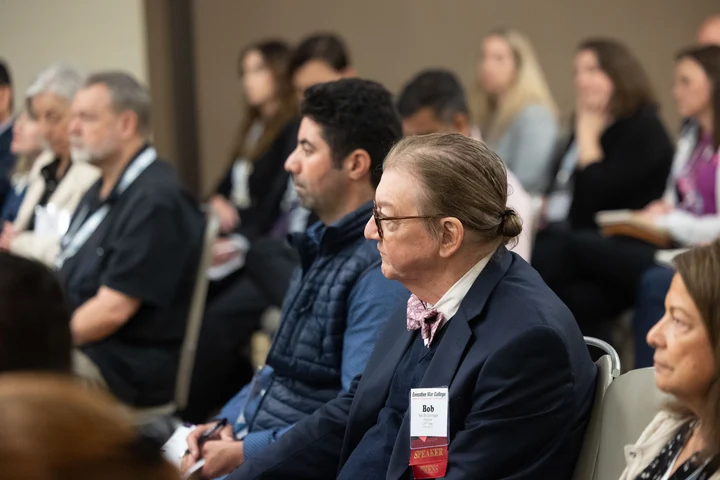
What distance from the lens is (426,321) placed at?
210cm

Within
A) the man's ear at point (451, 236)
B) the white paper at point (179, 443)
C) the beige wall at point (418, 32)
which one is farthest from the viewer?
the beige wall at point (418, 32)

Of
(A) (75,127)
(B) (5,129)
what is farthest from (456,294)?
(B) (5,129)

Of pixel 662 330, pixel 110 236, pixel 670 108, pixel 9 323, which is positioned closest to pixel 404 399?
pixel 662 330

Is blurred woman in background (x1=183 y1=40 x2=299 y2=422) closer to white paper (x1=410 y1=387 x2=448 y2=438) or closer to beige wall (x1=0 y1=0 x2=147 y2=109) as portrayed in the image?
beige wall (x1=0 y1=0 x2=147 y2=109)

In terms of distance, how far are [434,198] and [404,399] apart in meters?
0.41

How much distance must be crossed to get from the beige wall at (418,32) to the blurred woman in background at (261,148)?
0.98m

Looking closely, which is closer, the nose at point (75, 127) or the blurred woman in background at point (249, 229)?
the nose at point (75, 127)

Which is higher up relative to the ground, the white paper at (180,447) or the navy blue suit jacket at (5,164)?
the navy blue suit jacket at (5,164)

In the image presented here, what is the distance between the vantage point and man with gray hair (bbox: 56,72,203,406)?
3.60 metres

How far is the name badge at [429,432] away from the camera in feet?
6.36

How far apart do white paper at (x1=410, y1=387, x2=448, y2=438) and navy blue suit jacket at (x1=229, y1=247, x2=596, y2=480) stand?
0.02m

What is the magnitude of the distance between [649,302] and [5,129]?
3450 mm

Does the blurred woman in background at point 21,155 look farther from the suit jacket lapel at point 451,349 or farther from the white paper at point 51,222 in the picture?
the suit jacket lapel at point 451,349

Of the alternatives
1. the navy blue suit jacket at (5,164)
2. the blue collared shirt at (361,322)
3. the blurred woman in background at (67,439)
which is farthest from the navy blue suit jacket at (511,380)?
the navy blue suit jacket at (5,164)
